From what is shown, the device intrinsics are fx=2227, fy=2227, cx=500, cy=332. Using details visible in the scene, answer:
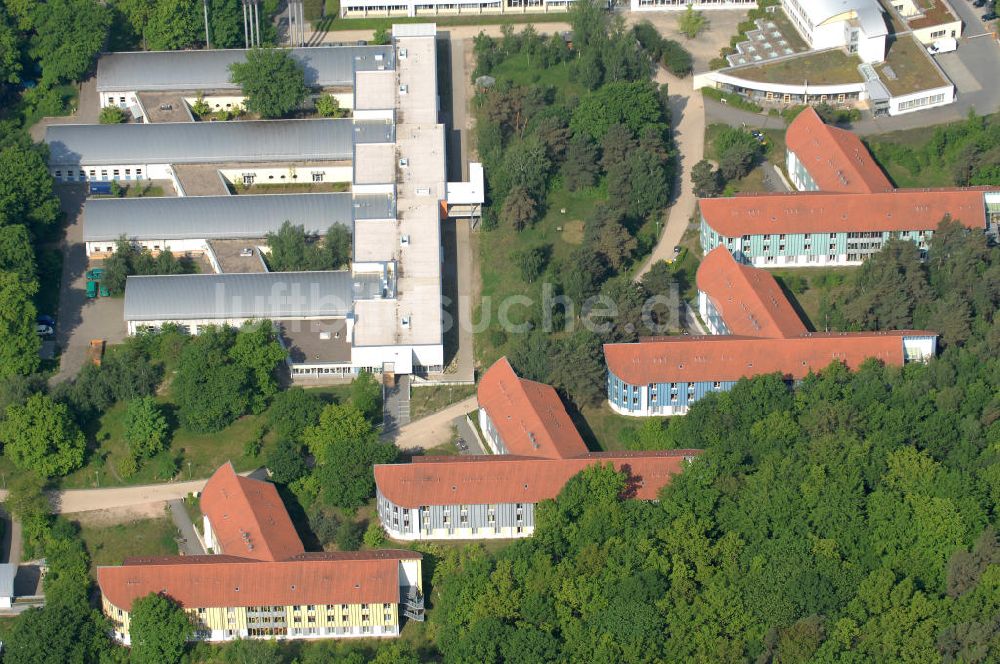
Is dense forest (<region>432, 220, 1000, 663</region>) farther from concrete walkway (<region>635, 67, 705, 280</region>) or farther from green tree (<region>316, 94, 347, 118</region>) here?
green tree (<region>316, 94, 347, 118</region>)

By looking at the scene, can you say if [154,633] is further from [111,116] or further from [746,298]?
[111,116]

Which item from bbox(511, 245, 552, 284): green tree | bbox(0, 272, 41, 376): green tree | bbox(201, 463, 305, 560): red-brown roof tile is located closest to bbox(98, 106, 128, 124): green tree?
bbox(0, 272, 41, 376): green tree

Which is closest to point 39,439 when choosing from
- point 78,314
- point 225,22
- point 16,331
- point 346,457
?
point 16,331

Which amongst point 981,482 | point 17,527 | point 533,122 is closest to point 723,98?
point 533,122

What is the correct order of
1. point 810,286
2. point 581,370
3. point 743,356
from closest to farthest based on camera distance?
point 743,356, point 581,370, point 810,286

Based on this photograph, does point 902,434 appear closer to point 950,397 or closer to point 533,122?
point 950,397
